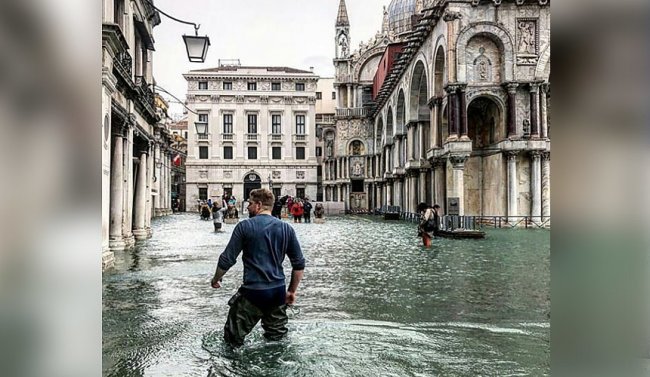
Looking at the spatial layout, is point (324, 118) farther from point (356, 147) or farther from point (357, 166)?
point (357, 166)

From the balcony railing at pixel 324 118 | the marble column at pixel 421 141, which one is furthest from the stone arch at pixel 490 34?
the balcony railing at pixel 324 118

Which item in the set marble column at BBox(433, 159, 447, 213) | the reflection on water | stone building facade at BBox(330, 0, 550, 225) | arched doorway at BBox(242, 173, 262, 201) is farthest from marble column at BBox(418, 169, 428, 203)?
arched doorway at BBox(242, 173, 262, 201)

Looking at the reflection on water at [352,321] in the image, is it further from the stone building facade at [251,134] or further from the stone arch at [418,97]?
the stone building facade at [251,134]

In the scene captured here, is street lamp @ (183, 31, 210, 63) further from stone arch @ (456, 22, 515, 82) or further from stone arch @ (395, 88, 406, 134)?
stone arch @ (395, 88, 406, 134)

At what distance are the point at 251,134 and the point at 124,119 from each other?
170ft

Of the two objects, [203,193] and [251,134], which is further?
[251,134]

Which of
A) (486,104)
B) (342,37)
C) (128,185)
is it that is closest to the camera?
(128,185)

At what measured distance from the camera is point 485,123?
1134 inches

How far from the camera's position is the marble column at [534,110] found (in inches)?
981

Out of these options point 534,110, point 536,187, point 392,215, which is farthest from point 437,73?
point 392,215

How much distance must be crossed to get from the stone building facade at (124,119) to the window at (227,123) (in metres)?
43.6

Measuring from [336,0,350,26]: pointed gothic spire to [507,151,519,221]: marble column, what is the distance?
1664 inches
